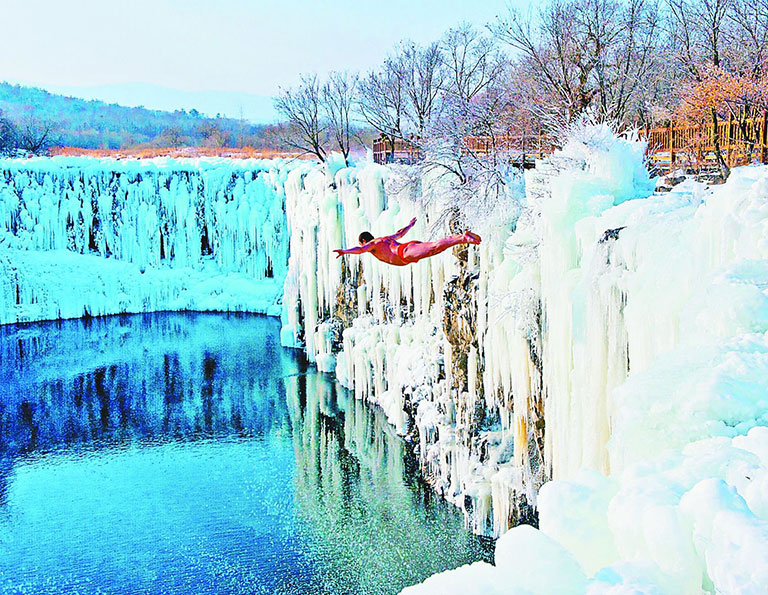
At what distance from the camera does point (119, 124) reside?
3221 inches

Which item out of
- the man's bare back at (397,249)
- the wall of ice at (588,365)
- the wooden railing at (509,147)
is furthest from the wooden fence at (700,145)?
the man's bare back at (397,249)

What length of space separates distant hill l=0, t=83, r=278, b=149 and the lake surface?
38.4 m

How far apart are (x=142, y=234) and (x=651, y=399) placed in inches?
1084

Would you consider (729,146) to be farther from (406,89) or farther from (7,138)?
(7,138)

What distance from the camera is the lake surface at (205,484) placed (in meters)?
10.6

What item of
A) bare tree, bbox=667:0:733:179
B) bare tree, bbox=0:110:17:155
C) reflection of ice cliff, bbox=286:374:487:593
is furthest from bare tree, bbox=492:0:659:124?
bare tree, bbox=0:110:17:155

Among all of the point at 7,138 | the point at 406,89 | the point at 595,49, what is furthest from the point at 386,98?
the point at 7,138

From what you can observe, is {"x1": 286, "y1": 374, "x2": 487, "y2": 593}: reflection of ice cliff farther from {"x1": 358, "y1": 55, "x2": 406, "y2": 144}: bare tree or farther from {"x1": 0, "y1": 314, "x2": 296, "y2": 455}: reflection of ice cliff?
{"x1": 358, "y1": 55, "x2": 406, "y2": 144}: bare tree

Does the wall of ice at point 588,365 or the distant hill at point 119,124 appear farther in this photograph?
the distant hill at point 119,124

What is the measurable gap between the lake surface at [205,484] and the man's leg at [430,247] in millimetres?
3948

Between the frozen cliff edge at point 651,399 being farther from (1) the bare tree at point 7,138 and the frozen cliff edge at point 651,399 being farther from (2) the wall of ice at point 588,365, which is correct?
(1) the bare tree at point 7,138

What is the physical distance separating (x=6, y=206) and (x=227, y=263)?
7.68 meters

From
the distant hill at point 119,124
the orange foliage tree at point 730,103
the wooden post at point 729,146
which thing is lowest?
the wooden post at point 729,146

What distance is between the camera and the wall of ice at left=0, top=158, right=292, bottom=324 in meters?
28.4
